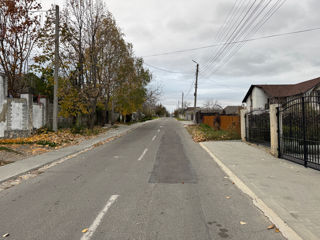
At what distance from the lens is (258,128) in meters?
12.5

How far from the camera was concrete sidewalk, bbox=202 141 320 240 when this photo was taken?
3.77 meters

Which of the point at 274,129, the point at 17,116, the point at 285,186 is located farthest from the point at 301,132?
the point at 17,116

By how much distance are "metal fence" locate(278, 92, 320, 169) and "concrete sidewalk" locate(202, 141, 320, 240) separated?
1.50 ft

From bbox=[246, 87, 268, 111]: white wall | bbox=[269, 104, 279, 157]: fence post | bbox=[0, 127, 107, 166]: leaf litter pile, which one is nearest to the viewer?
bbox=[269, 104, 279, 157]: fence post


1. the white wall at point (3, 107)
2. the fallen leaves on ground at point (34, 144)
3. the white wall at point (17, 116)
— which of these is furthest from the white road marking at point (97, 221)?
the white wall at point (3, 107)

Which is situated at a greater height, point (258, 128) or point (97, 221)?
point (258, 128)

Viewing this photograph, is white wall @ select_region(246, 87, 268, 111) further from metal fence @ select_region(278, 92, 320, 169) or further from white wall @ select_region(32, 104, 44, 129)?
white wall @ select_region(32, 104, 44, 129)

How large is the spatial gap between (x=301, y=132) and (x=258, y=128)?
4.39 meters

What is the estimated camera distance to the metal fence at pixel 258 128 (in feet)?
37.6

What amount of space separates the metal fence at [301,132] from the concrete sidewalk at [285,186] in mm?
457

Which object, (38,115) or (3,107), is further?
(38,115)

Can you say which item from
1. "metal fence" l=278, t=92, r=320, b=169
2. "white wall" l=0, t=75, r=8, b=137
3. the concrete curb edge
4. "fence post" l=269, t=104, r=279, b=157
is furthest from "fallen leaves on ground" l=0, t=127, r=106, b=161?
"metal fence" l=278, t=92, r=320, b=169

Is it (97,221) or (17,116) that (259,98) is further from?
(97,221)

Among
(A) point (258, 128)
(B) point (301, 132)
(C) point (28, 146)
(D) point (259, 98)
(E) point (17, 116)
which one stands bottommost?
(C) point (28, 146)
